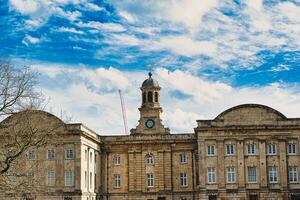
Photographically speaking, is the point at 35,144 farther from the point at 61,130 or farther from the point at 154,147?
the point at 154,147

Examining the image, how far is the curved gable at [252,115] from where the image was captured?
63.1 meters

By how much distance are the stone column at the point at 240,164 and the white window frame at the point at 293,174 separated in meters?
5.23

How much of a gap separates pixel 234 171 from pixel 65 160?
1884 cm

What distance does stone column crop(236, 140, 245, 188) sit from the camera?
203ft

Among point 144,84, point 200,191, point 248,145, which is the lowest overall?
point 200,191

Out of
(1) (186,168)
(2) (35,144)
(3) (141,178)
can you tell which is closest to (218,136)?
(1) (186,168)

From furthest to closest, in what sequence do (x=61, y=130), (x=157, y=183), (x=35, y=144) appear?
(x=157, y=183) < (x=61, y=130) < (x=35, y=144)

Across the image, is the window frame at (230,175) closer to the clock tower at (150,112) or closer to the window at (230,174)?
the window at (230,174)

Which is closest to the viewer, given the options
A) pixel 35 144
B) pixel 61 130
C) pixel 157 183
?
pixel 35 144

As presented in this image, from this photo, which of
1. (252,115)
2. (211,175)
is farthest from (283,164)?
(211,175)

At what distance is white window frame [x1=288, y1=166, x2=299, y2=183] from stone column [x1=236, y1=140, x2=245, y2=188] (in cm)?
523

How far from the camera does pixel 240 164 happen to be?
62.4m

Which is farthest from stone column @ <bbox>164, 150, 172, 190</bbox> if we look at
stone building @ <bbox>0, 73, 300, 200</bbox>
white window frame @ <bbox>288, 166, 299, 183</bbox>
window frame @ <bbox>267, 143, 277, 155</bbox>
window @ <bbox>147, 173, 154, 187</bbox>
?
white window frame @ <bbox>288, 166, 299, 183</bbox>

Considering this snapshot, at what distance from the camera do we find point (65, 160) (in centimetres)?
6056
